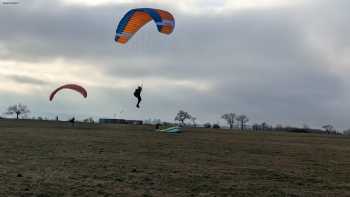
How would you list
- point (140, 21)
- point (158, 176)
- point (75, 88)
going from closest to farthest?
point (158, 176) < point (140, 21) < point (75, 88)

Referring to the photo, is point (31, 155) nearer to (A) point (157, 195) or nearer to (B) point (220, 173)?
(B) point (220, 173)

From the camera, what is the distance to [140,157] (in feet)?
73.5

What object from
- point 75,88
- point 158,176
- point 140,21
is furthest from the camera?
point 75,88

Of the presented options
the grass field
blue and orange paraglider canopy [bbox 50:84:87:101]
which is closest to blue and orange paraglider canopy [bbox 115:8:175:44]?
the grass field

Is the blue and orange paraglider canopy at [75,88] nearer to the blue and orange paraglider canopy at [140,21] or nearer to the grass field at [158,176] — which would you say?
the blue and orange paraglider canopy at [140,21]

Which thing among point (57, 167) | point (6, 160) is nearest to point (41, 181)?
point (57, 167)

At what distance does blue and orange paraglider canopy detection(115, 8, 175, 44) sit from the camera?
25672mm

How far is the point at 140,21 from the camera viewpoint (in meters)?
26.5

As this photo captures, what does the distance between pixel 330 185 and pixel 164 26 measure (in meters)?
13.6

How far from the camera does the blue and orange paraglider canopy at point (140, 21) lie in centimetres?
2567

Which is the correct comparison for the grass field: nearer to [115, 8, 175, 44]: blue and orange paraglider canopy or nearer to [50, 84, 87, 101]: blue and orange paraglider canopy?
[115, 8, 175, 44]: blue and orange paraglider canopy

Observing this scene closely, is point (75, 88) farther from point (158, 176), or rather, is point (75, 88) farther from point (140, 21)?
point (158, 176)

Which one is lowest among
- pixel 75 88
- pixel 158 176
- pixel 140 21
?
pixel 158 176

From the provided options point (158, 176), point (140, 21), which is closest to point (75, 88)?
point (140, 21)
